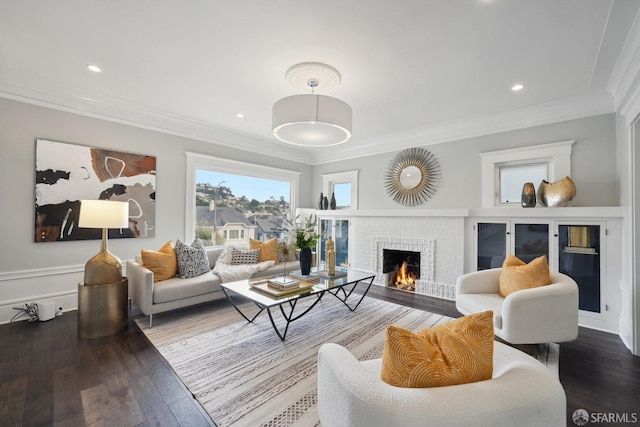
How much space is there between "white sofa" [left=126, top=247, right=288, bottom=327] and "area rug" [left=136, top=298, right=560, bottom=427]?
0.18m

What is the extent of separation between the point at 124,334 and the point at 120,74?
267cm

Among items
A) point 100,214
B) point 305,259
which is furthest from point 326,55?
point 100,214

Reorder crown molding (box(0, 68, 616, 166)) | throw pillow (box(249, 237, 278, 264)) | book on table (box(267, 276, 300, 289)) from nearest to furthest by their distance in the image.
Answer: book on table (box(267, 276, 300, 289)) → crown molding (box(0, 68, 616, 166)) → throw pillow (box(249, 237, 278, 264))

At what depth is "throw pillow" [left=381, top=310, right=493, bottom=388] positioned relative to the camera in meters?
0.97

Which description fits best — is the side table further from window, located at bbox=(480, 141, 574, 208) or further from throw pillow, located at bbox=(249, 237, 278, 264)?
window, located at bbox=(480, 141, 574, 208)

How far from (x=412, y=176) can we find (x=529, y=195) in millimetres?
1647

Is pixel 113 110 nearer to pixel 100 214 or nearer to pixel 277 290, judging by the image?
pixel 100 214

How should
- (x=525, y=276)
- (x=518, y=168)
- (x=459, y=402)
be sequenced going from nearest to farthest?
(x=459, y=402) < (x=525, y=276) < (x=518, y=168)

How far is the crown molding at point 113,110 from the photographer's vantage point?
2.96m

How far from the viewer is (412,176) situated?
461cm

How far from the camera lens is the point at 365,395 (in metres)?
0.94

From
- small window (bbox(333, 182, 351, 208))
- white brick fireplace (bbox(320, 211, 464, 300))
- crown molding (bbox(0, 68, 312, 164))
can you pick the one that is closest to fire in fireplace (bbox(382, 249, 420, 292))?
white brick fireplace (bbox(320, 211, 464, 300))

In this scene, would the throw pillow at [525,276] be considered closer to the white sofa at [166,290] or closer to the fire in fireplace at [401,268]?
the fire in fireplace at [401,268]

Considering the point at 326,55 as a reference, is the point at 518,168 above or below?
below
